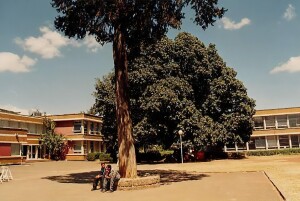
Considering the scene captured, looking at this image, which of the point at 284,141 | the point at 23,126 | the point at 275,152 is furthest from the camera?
the point at 284,141

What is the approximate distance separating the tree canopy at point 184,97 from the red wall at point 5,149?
40.0 feet

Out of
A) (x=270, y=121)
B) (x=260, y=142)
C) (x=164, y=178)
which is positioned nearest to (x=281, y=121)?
(x=270, y=121)

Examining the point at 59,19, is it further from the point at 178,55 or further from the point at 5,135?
the point at 5,135

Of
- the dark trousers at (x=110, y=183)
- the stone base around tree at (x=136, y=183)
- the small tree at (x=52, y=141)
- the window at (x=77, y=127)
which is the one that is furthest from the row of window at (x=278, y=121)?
the dark trousers at (x=110, y=183)

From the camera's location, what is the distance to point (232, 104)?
4525cm

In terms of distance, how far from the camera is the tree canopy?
3919 centimetres

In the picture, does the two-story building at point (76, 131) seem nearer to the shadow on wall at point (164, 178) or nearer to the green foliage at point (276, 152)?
the green foliage at point (276, 152)

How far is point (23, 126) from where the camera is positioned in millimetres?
54312

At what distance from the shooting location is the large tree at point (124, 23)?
1936 cm

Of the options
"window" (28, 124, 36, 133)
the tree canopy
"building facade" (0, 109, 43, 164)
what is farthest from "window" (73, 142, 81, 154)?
the tree canopy

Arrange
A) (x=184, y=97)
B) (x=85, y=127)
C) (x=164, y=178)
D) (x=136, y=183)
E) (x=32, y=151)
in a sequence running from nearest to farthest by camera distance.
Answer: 1. (x=136, y=183)
2. (x=164, y=178)
3. (x=184, y=97)
4. (x=32, y=151)
5. (x=85, y=127)

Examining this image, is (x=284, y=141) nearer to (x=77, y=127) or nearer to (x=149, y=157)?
(x=149, y=157)

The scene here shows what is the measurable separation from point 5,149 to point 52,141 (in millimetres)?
12063

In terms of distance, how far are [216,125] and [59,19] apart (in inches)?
998
